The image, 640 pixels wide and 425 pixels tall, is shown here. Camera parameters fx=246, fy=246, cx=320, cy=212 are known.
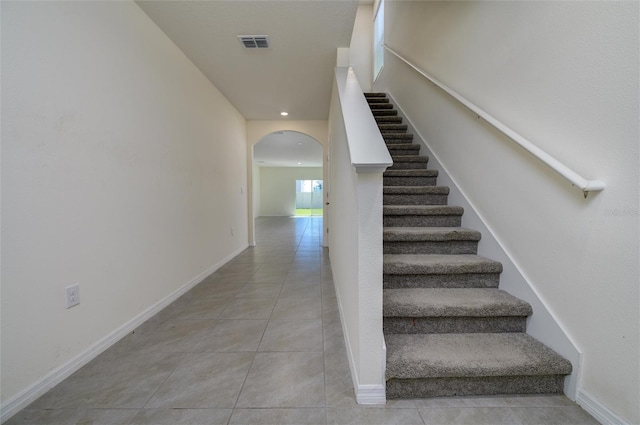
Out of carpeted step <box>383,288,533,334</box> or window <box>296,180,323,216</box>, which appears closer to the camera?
carpeted step <box>383,288,533,334</box>

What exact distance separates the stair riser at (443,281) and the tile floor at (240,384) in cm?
56

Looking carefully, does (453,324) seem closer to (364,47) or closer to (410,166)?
(410,166)

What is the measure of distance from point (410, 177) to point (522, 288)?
132cm

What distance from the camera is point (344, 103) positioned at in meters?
1.62

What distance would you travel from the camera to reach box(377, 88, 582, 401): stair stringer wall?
1154mm

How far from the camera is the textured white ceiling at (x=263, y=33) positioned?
1.89 metres

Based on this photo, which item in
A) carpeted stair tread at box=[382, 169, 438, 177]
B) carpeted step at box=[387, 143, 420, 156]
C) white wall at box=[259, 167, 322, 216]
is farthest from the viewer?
white wall at box=[259, 167, 322, 216]

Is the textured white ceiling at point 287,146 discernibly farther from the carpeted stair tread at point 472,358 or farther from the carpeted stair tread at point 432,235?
the carpeted stair tread at point 472,358

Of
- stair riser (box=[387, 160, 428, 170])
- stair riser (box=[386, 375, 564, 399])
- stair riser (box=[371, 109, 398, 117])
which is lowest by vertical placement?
stair riser (box=[386, 375, 564, 399])

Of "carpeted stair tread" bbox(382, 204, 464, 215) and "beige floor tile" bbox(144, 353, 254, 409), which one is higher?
"carpeted stair tread" bbox(382, 204, 464, 215)

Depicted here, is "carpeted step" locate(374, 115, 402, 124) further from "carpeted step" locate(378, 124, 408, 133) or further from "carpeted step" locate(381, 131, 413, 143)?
"carpeted step" locate(381, 131, 413, 143)

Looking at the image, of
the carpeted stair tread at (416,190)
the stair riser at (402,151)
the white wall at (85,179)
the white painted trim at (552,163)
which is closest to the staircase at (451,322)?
the carpeted stair tread at (416,190)

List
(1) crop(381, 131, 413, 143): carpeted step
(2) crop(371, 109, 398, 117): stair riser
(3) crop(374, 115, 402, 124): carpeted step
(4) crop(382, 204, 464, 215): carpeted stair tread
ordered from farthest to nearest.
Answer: (2) crop(371, 109, 398, 117): stair riser
(3) crop(374, 115, 402, 124): carpeted step
(1) crop(381, 131, 413, 143): carpeted step
(4) crop(382, 204, 464, 215): carpeted stair tread

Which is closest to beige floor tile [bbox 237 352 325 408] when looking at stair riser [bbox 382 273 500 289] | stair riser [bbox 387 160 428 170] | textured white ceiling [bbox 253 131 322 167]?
stair riser [bbox 382 273 500 289]
